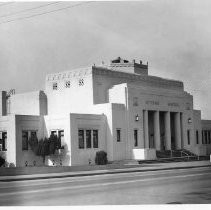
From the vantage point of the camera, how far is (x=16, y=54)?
20.4 m

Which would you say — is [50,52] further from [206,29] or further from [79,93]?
[79,93]

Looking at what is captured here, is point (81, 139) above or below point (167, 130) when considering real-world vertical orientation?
below

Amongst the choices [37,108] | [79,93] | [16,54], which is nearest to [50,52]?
[16,54]

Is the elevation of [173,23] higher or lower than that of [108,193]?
higher

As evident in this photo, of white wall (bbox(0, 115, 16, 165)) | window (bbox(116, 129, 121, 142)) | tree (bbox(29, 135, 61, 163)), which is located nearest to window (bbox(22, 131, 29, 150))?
tree (bbox(29, 135, 61, 163))

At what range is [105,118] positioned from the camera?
3906cm

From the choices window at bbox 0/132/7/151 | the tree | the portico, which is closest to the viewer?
the tree

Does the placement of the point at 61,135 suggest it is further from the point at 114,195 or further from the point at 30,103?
the point at 114,195

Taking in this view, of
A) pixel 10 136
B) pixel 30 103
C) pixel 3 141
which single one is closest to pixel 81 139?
pixel 10 136

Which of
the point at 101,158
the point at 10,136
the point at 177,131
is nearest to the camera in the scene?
the point at 101,158

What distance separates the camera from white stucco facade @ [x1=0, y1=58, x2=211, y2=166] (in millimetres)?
36281

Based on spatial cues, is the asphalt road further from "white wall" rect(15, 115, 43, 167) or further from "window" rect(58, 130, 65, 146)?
"window" rect(58, 130, 65, 146)

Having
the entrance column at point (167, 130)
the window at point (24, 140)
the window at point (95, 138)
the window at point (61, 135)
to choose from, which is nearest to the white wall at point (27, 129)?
the window at point (24, 140)

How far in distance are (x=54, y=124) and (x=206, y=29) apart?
22.2 m
